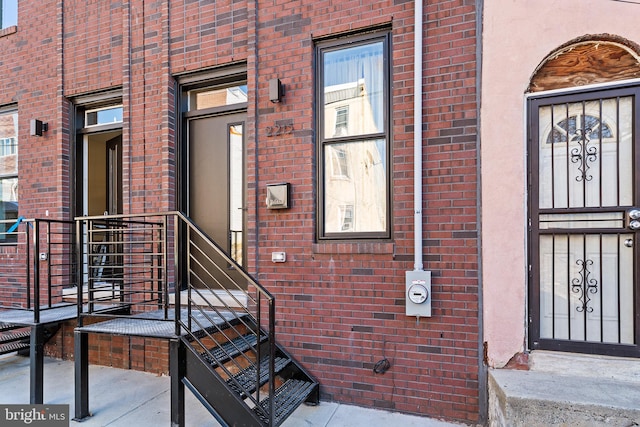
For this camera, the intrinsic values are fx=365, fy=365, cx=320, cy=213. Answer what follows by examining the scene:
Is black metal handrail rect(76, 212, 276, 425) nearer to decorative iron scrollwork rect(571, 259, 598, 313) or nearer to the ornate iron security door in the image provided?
the ornate iron security door

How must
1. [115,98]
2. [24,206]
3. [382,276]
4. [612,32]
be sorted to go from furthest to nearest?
[24,206] → [115,98] → [382,276] → [612,32]

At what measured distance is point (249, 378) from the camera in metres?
2.78

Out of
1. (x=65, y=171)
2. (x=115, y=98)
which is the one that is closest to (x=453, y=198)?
(x=115, y=98)

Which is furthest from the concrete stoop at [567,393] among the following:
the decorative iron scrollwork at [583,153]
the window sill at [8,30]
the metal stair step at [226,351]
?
the window sill at [8,30]

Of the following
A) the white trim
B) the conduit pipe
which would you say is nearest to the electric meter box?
the conduit pipe

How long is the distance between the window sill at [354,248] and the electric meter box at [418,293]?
0.90 feet

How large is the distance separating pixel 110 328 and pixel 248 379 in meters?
1.19

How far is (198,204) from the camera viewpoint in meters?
4.05

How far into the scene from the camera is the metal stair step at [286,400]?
8.10 ft

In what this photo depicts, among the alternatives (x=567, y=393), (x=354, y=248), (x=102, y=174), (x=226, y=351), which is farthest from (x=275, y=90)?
(x=567, y=393)

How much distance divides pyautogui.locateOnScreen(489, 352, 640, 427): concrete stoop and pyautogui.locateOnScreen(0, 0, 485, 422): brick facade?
364 mm

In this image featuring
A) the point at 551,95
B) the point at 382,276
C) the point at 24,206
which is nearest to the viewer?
the point at 551,95

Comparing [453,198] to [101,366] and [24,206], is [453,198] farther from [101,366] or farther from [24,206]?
[24,206]

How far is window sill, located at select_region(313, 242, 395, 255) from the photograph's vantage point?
3057 mm
